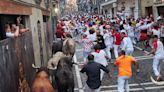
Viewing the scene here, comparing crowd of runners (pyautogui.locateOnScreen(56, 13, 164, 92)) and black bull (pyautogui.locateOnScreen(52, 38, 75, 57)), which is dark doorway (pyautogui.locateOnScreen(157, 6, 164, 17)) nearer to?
crowd of runners (pyautogui.locateOnScreen(56, 13, 164, 92))

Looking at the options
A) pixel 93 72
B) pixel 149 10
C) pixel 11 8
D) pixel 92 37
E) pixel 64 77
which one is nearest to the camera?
pixel 11 8

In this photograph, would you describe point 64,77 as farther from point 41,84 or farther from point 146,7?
point 146,7

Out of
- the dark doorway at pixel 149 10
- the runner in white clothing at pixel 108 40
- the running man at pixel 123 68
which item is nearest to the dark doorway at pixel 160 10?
the dark doorway at pixel 149 10

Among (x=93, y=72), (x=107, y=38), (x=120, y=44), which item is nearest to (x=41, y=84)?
(x=93, y=72)

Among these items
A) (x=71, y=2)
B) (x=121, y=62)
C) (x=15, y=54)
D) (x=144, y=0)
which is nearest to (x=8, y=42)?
(x=15, y=54)

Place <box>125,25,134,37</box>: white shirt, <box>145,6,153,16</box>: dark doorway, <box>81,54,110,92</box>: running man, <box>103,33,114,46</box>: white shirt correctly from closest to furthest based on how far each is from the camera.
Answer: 1. <box>81,54,110,92</box>: running man
2. <box>103,33,114,46</box>: white shirt
3. <box>125,25,134,37</box>: white shirt
4. <box>145,6,153,16</box>: dark doorway

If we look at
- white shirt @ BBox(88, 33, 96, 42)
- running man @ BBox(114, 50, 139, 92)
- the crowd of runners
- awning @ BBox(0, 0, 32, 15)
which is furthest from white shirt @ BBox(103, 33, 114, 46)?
running man @ BBox(114, 50, 139, 92)

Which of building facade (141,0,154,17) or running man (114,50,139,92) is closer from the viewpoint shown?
running man (114,50,139,92)

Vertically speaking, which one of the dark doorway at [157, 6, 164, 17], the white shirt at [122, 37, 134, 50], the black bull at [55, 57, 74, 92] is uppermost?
the dark doorway at [157, 6, 164, 17]

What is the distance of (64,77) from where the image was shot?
34.3 ft

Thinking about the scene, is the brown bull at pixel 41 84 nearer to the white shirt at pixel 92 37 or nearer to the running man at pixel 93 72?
the running man at pixel 93 72

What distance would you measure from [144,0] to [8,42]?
2964 cm

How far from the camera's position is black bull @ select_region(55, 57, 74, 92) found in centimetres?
1044

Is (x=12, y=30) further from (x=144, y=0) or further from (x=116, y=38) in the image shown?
(x=144, y=0)
